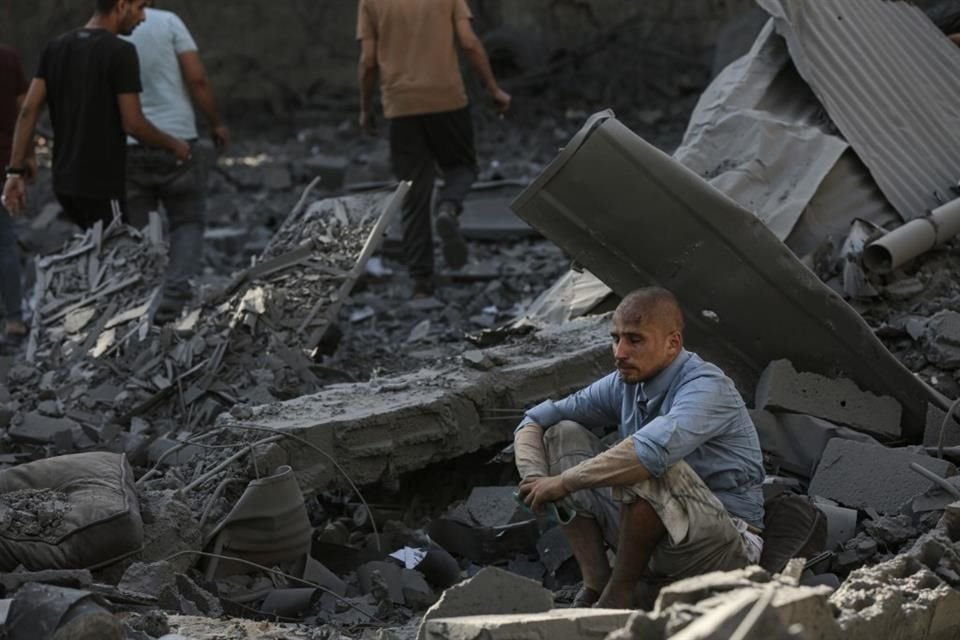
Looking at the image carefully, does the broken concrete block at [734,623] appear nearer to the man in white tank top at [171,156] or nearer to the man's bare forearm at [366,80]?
the man in white tank top at [171,156]

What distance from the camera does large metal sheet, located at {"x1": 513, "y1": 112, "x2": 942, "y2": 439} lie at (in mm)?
6113

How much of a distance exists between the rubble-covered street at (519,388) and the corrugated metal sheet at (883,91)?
2cm

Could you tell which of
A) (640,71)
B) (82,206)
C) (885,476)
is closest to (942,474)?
(885,476)

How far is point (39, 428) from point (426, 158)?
3478 millimetres

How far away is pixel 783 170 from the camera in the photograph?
8.29 metres

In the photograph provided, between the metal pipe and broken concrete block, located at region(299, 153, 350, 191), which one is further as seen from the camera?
broken concrete block, located at region(299, 153, 350, 191)

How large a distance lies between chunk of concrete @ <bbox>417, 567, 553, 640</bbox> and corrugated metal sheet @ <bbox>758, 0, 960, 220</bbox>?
14.9ft

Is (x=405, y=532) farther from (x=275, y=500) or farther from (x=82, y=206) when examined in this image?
(x=82, y=206)

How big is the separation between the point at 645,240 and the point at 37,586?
2892 millimetres

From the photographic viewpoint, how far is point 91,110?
8562 mm

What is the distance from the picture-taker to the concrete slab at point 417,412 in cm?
626

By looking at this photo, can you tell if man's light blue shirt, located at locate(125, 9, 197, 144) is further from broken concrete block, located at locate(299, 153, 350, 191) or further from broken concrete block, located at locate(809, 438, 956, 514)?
broken concrete block, located at locate(299, 153, 350, 191)

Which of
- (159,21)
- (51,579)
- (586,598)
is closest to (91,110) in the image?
(159,21)

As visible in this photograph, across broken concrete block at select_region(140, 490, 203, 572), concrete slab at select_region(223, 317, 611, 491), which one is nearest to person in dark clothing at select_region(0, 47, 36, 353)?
concrete slab at select_region(223, 317, 611, 491)
